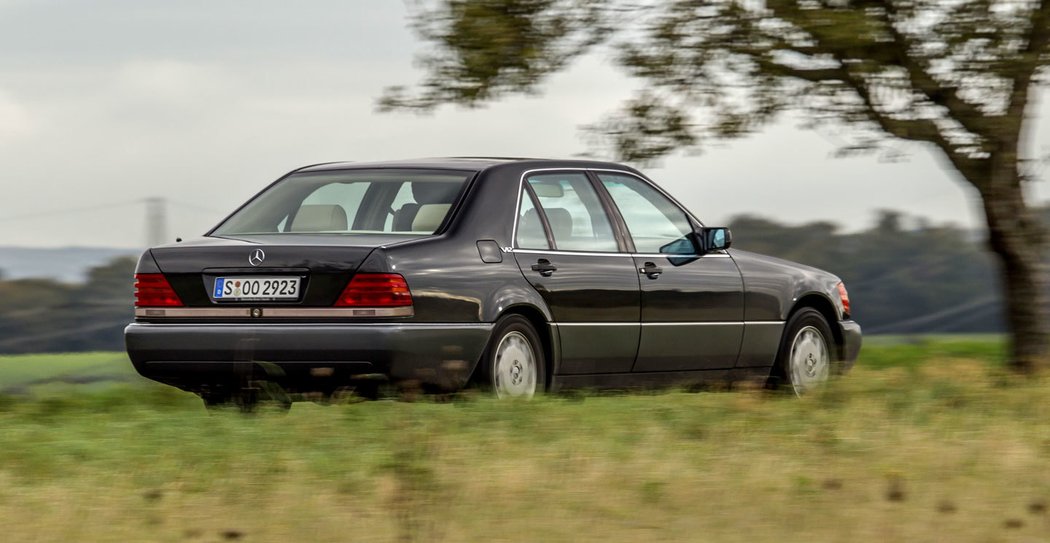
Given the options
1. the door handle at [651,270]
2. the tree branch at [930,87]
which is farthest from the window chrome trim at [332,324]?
the tree branch at [930,87]

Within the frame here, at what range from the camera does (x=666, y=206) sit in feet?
35.2

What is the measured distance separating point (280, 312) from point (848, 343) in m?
4.55

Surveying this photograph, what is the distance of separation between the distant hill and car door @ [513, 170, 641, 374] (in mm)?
8831

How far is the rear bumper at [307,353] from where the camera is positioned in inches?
335

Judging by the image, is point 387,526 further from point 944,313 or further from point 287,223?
point 944,313

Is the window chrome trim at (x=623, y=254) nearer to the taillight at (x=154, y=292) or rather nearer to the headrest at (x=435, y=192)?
the headrest at (x=435, y=192)

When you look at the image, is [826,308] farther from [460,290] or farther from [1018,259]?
[460,290]

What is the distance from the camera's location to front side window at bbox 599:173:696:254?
33.9 feet

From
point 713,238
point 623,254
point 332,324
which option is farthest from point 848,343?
point 332,324

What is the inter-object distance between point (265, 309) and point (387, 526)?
2.77 meters

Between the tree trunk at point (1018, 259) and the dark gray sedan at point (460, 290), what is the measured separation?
241 cm

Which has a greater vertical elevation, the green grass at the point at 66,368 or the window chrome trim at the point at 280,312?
the window chrome trim at the point at 280,312

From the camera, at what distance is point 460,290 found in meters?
8.81

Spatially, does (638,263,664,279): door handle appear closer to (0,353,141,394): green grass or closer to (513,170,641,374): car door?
(513,170,641,374): car door
